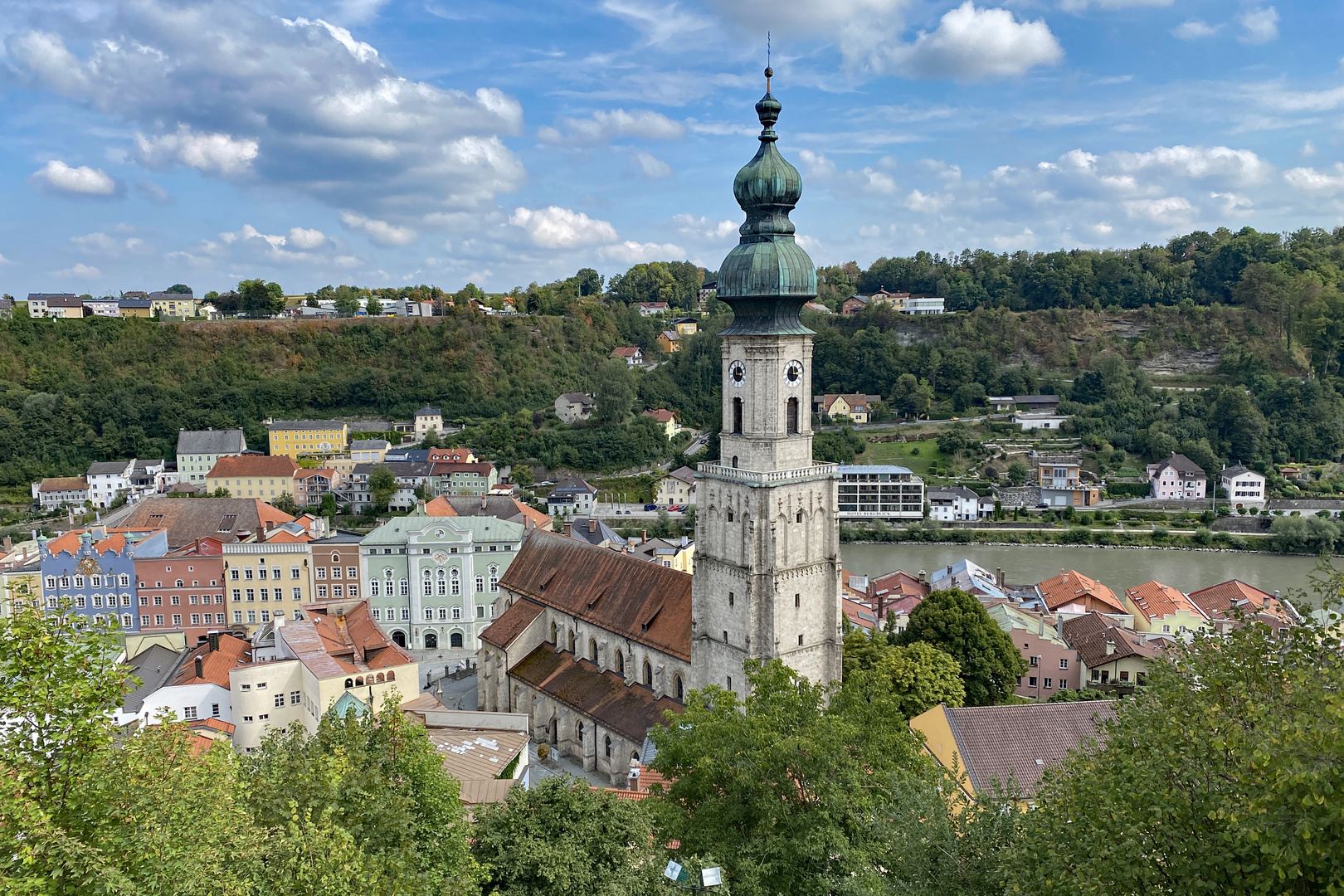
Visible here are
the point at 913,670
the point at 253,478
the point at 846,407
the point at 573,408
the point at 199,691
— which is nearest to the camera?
the point at 913,670

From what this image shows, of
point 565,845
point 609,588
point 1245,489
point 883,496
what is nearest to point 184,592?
point 609,588

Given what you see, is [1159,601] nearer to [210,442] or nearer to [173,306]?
[210,442]

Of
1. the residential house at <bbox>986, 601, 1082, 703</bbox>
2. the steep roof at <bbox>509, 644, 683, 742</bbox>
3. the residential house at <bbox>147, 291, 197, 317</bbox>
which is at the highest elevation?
the residential house at <bbox>147, 291, 197, 317</bbox>

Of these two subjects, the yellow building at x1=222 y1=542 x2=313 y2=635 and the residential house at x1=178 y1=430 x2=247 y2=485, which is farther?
the residential house at x1=178 y1=430 x2=247 y2=485

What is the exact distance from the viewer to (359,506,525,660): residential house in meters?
41.2

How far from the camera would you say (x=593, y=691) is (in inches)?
1107

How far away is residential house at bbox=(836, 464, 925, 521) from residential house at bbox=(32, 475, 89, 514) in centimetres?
5792

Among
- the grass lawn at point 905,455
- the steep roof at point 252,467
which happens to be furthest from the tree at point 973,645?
the steep roof at point 252,467

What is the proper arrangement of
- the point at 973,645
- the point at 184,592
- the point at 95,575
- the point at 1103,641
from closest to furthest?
the point at 973,645 < the point at 1103,641 < the point at 95,575 < the point at 184,592

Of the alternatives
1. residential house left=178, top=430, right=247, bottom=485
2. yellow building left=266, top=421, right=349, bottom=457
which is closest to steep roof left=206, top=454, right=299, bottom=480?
residential house left=178, top=430, right=247, bottom=485

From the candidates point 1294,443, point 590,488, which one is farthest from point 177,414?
point 1294,443

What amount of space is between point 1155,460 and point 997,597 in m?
44.9

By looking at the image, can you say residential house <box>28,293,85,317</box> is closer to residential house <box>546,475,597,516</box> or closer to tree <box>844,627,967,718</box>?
residential house <box>546,475,597,516</box>

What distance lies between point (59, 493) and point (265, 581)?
3924 centimetres
